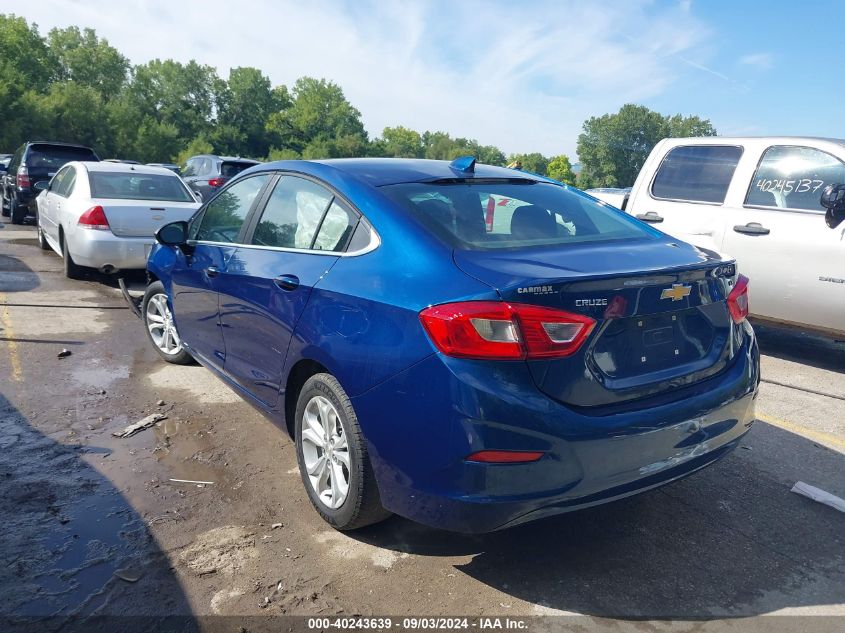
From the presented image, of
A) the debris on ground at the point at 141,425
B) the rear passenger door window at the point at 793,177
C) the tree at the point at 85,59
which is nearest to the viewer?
the debris on ground at the point at 141,425

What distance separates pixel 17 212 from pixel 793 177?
49.9ft

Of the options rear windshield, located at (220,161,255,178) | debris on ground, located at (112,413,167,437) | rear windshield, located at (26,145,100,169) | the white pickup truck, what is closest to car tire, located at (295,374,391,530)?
debris on ground, located at (112,413,167,437)

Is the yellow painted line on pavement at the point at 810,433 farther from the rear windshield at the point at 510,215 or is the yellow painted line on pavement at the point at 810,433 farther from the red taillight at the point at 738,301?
the rear windshield at the point at 510,215

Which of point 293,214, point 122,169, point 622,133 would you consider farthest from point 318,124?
point 293,214

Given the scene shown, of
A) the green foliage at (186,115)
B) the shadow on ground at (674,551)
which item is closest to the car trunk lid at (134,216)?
the shadow on ground at (674,551)

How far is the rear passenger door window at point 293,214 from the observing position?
3342mm

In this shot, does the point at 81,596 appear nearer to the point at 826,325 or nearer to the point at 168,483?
the point at 168,483

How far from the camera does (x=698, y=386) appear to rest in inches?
110

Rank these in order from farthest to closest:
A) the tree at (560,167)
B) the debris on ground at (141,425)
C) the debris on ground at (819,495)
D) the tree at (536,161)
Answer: the tree at (536,161) < the tree at (560,167) < the debris on ground at (141,425) < the debris on ground at (819,495)

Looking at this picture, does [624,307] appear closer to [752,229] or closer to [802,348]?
[752,229]

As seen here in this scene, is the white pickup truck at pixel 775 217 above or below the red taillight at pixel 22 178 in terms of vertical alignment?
above

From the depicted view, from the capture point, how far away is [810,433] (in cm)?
444

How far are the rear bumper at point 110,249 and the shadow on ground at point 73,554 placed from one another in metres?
4.50

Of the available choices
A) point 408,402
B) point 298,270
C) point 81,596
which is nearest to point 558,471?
point 408,402
